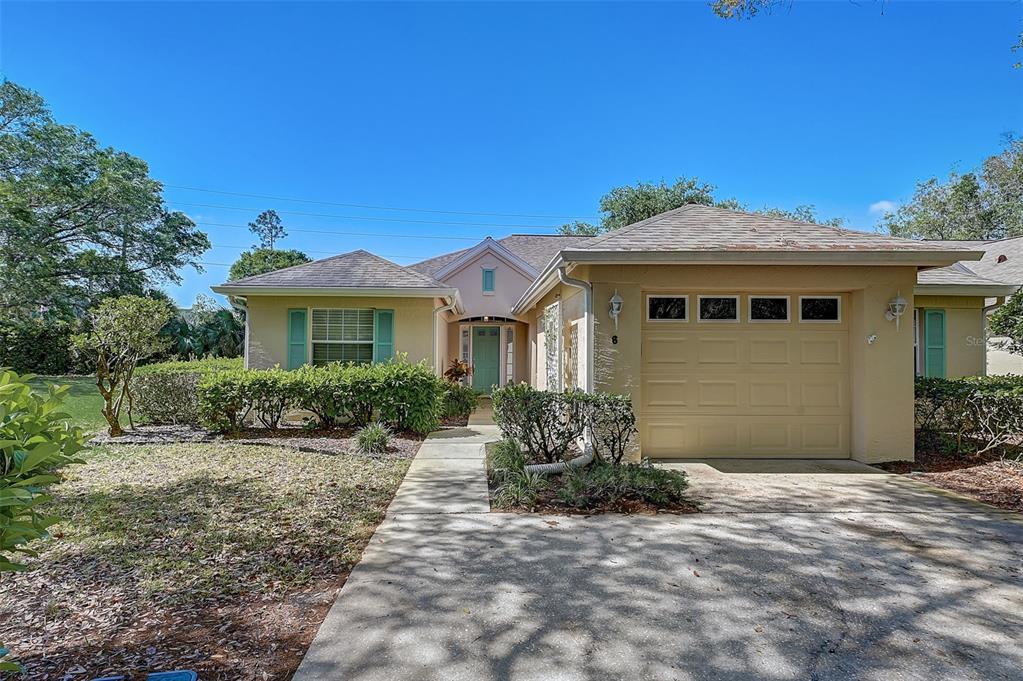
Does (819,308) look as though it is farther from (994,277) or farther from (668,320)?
(994,277)

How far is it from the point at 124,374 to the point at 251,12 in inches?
268

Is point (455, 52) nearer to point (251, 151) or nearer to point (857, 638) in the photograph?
point (251, 151)

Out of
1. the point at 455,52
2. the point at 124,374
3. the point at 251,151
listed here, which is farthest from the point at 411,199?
the point at 124,374

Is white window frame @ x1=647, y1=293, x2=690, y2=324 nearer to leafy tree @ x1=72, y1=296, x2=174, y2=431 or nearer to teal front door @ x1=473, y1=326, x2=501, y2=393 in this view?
leafy tree @ x1=72, y1=296, x2=174, y2=431

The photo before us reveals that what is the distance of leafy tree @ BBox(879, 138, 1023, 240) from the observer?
26.3m

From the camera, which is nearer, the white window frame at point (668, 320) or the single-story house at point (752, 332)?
the single-story house at point (752, 332)

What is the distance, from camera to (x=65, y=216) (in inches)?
846

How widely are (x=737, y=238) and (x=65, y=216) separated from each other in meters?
26.7

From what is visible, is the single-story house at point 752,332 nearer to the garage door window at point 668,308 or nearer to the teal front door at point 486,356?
the garage door window at point 668,308

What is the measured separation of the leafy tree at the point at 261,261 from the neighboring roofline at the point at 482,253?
24363mm

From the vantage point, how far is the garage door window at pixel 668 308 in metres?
7.20

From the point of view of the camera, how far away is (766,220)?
8125 mm

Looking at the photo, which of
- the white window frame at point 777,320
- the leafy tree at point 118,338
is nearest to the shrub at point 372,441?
the leafy tree at point 118,338

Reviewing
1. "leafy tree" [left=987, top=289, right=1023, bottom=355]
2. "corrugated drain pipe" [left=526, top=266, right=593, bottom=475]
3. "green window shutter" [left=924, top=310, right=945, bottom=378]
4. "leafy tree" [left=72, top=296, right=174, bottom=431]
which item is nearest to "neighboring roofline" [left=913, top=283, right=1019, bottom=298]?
"green window shutter" [left=924, top=310, right=945, bottom=378]
